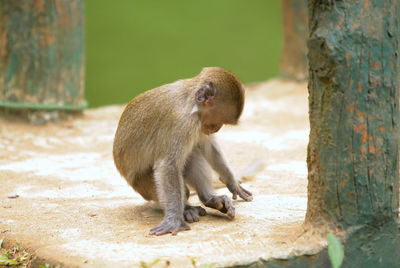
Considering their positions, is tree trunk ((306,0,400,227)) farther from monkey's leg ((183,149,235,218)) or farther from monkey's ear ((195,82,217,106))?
monkey's leg ((183,149,235,218))

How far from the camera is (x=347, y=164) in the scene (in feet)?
11.0

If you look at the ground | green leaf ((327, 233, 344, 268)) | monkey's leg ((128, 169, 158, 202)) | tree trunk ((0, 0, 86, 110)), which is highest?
tree trunk ((0, 0, 86, 110))

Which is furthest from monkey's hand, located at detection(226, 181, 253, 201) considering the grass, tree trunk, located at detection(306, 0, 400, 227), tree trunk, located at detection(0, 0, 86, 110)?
tree trunk, located at detection(0, 0, 86, 110)

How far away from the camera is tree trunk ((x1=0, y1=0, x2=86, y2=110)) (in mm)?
8086

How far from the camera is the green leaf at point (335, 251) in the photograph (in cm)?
303

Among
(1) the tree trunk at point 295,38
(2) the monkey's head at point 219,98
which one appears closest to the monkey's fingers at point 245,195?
(2) the monkey's head at point 219,98

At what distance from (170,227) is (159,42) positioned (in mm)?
10014

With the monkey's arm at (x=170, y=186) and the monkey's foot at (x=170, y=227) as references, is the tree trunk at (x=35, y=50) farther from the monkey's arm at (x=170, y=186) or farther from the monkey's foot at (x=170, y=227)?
the monkey's foot at (x=170, y=227)

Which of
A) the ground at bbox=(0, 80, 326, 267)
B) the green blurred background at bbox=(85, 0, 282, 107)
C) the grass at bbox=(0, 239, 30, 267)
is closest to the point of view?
the ground at bbox=(0, 80, 326, 267)

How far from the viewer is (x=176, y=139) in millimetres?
4145

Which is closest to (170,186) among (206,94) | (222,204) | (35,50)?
(222,204)

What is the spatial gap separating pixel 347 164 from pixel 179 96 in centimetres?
154

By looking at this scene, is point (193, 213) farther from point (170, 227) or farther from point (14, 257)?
point (14, 257)

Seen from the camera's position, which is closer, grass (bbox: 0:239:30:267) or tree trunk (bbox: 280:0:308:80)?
grass (bbox: 0:239:30:267)
